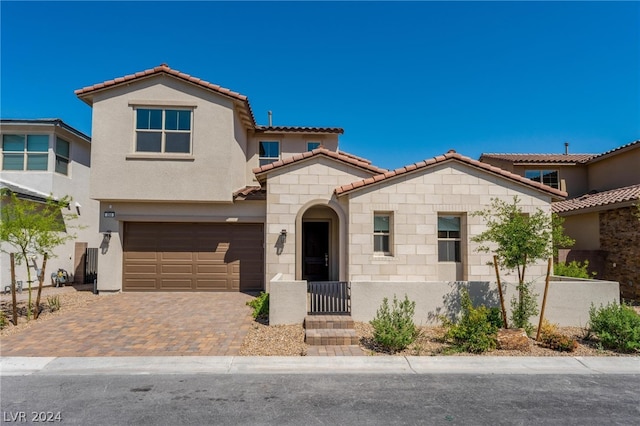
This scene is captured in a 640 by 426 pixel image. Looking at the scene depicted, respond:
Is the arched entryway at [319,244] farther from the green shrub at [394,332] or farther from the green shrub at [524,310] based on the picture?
the green shrub at [524,310]

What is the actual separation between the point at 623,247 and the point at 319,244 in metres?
11.1

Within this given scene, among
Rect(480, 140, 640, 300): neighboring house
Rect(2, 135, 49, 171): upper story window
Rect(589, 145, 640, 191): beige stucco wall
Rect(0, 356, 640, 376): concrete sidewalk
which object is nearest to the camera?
Rect(0, 356, 640, 376): concrete sidewalk

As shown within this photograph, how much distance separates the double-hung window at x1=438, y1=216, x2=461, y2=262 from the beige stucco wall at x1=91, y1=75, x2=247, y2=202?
7.39 meters

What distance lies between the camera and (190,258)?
44.2 ft

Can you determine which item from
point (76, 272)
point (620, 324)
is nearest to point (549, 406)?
point (620, 324)

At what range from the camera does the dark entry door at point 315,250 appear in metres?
13.3

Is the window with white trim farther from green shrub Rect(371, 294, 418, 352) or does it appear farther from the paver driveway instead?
the paver driveway

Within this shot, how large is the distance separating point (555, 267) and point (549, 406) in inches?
351

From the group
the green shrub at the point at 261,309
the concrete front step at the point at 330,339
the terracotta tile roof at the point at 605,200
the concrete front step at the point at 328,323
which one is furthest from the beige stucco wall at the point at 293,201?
the terracotta tile roof at the point at 605,200

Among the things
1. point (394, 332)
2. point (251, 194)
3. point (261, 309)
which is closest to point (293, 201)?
point (251, 194)

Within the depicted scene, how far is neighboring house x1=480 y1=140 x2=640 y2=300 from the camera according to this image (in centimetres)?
1255

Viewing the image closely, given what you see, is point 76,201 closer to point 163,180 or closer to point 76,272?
point 76,272

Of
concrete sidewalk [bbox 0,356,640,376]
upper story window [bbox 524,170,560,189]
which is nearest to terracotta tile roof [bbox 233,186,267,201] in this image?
concrete sidewalk [bbox 0,356,640,376]

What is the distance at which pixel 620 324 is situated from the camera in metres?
7.30
